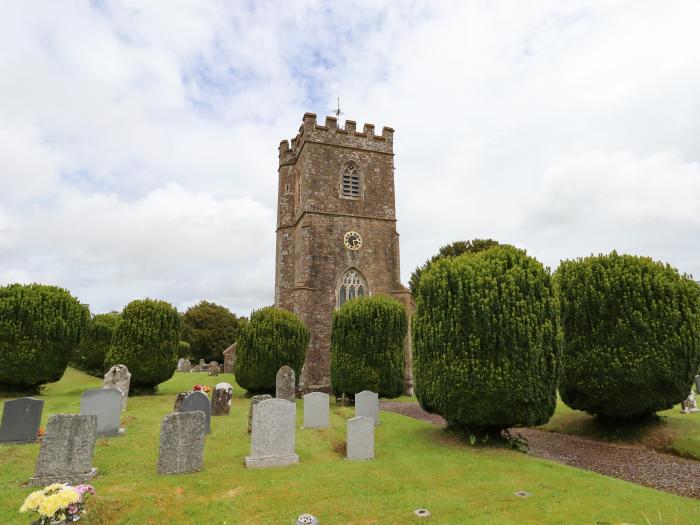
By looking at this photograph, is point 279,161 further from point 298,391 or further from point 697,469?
point 697,469

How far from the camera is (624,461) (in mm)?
10336

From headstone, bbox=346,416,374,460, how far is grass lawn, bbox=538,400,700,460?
818 centimetres

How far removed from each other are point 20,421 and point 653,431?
57.5 feet

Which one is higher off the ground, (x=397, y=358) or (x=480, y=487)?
(x=397, y=358)

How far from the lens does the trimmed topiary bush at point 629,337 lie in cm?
1172

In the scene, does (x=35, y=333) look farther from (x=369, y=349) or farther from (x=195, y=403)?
(x=369, y=349)

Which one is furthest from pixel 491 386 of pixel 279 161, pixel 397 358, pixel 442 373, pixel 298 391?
pixel 279 161

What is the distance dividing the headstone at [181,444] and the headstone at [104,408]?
3924 millimetres

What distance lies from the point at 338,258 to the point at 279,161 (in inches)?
412

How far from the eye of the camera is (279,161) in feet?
102

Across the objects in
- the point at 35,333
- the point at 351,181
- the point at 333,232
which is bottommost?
the point at 35,333

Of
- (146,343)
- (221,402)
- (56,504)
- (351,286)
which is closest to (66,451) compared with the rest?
(56,504)

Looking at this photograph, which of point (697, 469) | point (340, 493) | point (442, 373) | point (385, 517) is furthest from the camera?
point (442, 373)

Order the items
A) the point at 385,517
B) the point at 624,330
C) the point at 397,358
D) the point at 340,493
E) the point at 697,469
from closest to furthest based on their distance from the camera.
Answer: the point at 385,517 → the point at 340,493 → the point at 697,469 → the point at 624,330 → the point at 397,358
